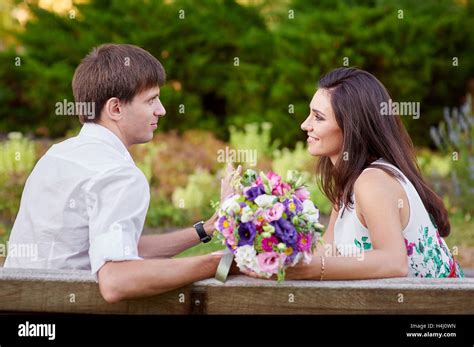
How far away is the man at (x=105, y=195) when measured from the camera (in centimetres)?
252

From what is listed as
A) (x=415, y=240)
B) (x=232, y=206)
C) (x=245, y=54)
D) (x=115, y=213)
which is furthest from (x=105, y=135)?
(x=245, y=54)

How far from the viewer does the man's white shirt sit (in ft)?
8.46

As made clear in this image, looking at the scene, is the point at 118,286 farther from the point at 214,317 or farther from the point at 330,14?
the point at 330,14

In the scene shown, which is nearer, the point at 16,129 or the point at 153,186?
the point at 153,186

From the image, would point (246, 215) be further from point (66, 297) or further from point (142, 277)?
point (66, 297)

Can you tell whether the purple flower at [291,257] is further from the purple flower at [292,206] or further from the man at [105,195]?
the man at [105,195]

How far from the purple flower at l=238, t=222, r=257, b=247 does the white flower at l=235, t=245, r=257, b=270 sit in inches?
0.7

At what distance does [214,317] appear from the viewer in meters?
2.57

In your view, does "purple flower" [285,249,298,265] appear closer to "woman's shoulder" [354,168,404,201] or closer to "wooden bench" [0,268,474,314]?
"wooden bench" [0,268,474,314]

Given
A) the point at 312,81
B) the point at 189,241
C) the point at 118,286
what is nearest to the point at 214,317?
the point at 118,286

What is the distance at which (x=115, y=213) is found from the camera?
2588mm

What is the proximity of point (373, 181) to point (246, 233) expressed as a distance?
2.35ft

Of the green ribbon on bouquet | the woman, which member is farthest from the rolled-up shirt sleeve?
the woman

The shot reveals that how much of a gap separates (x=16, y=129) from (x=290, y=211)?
9.97 meters
